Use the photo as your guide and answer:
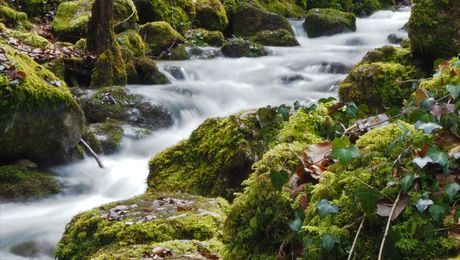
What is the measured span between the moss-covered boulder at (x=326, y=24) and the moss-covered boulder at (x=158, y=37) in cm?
618

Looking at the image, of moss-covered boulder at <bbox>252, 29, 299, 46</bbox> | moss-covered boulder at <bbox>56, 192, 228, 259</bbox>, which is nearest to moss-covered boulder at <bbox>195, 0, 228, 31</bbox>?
moss-covered boulder at <bbox>252, 29, 299, 46</bbox>

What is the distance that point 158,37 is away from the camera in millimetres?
14453

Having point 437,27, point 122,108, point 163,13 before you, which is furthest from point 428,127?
point 163,13

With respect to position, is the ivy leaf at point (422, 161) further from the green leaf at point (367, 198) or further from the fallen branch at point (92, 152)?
the fallen branch at point (92, 152)

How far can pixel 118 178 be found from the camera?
7652 millimetres

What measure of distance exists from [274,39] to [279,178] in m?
15.3

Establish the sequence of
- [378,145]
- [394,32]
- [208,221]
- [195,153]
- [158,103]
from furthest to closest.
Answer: [394,32], [158,103], [195,153], [208,221], [378,145]

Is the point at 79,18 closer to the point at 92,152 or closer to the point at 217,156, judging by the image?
the point at 92,152

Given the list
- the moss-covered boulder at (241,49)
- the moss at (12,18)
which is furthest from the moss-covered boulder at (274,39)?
the moss at (12,18)

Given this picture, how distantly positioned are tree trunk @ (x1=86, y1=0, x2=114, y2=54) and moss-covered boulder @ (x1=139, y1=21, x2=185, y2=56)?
121 inches

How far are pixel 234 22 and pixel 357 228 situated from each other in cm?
1738

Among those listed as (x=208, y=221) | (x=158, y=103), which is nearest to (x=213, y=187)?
(x=208, y=221)

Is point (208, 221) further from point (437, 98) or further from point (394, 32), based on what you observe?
point (394, 32)

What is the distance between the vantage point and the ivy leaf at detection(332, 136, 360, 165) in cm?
177
